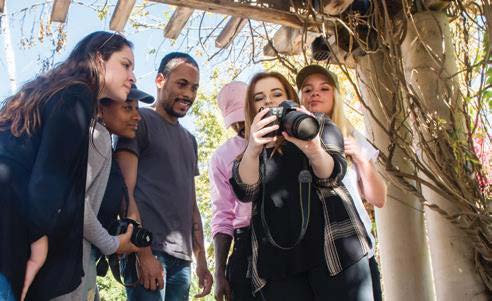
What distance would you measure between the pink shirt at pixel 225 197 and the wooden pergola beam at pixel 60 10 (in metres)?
1.25

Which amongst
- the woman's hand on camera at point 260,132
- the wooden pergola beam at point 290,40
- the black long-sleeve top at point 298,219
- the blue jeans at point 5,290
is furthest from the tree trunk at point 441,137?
the blue jeans at point 5,290

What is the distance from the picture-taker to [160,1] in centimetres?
300

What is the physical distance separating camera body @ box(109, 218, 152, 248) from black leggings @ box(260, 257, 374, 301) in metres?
0.49

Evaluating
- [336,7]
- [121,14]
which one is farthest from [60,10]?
[336,7]

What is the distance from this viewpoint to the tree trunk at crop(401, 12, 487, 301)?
275 centimetres

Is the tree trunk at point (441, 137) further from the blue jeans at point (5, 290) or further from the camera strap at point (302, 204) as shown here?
the blue jeans at point (5, 290)

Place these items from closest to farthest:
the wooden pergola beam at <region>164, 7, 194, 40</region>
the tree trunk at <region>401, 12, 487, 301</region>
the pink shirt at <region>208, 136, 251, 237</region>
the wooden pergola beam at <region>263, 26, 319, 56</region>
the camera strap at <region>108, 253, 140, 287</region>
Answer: the camera strap at <region>108, 253, 140, 287</region> → the pink shirt at <region>208, 136, 251, 237</region> → the tree trunk at <region>401, 12, 487, 301</region> → the wooden pergola beam at <region>164, 7, 194, 40</region> → the wooden pergola beam at <region>263, 26, 319, 56</region>

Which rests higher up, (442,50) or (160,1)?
(160,1)

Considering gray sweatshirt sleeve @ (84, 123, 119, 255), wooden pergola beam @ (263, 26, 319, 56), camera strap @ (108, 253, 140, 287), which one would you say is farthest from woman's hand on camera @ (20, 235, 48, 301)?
wooden pergola beam @ (263, 26, 319, 56)

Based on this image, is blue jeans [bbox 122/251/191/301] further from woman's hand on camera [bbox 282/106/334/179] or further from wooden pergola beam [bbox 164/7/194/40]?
wooden pergola beam [bbox 164/7/194/40]

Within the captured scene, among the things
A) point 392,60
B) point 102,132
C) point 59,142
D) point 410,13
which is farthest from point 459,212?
point 59,142

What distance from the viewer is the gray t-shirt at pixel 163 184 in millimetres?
2426

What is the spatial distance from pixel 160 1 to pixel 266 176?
1.37 metres

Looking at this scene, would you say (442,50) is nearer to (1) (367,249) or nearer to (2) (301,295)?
(1) (367,249)
